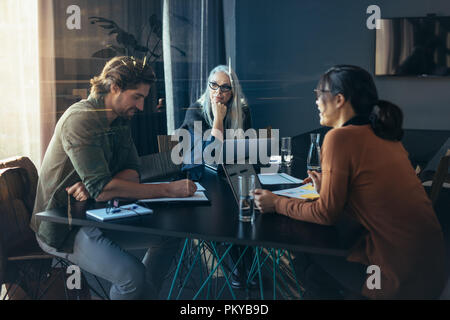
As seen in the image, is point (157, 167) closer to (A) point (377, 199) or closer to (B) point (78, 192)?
(B) point (78, 192)

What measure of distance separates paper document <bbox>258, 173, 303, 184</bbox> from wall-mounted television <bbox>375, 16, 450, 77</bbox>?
3.07 meters

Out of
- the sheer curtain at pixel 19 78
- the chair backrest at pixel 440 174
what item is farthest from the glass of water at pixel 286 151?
the sheer curtain at pixel 19 78

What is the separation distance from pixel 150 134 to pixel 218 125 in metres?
0.80

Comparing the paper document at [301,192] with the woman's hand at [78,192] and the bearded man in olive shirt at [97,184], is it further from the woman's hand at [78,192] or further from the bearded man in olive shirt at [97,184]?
the woman's hand at [78,192]

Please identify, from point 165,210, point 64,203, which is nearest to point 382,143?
point 165,210

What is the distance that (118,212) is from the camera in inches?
65.9

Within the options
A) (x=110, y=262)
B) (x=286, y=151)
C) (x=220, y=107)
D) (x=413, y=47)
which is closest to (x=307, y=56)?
(x=413, y=47)

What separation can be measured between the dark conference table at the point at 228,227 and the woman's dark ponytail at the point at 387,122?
1.11 feet

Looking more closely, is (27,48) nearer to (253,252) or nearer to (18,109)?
(18,109)

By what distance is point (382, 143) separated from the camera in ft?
4.95

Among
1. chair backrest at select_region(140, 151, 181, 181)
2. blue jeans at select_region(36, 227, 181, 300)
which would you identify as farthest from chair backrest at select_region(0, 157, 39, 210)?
chair backrest at select_region(140, 151, 181, 181)

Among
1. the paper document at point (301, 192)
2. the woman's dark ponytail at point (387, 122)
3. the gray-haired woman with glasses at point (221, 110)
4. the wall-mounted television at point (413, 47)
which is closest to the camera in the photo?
the woman's dark ponytail at point (387, 122)

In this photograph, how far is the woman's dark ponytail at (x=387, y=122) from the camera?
59.3 inches

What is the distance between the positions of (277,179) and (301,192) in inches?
12.4
